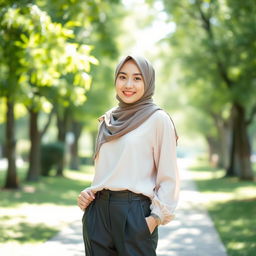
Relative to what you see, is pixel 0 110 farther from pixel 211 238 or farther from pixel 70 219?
pixel 211 238

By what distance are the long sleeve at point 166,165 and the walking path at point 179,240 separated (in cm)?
452

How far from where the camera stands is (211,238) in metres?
9.16

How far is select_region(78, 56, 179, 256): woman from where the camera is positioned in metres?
3.16

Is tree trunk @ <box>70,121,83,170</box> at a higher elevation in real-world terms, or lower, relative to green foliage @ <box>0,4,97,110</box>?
lower

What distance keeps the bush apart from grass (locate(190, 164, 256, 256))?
A: 28.6 ft

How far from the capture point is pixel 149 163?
3266 millimetres

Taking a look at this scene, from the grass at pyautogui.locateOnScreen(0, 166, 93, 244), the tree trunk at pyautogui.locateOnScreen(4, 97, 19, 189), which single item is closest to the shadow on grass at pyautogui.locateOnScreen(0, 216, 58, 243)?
the grass at pyautogui.locateOnScreen(0, 166, 93, 244)

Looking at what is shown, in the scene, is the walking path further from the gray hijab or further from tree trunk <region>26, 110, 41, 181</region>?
tree trunk <region>26, 110, 41, 181</region>

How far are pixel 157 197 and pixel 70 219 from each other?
8.58 meters

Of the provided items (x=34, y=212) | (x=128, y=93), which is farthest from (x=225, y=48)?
(x=128, y=93)

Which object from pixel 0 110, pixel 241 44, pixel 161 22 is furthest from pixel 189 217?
pixel 0 110

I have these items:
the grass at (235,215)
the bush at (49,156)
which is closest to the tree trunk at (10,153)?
the grass at (235,215)

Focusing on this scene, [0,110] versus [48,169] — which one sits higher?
[0,110]

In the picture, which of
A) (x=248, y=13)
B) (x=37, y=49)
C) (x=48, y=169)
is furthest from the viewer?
(x=48, y=169)
